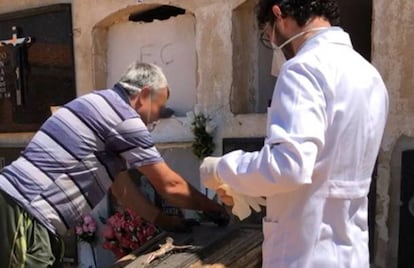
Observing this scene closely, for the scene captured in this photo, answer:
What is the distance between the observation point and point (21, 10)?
243 inches

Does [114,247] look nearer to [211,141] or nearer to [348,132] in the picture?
[211,141]

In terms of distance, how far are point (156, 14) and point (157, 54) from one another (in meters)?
0.55

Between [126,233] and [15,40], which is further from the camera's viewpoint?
[15,40]

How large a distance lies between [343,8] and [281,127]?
3718 mm

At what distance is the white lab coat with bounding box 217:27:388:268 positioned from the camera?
5.02 feet

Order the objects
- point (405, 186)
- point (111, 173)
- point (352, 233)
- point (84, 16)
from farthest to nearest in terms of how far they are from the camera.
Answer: point (84, 16) → point (405, 186) → point (111, 173) → point (352, 233)

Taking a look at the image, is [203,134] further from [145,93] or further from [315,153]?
[315,153]

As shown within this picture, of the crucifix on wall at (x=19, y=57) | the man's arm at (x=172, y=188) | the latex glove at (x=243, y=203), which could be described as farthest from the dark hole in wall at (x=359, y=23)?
the latex glove at (x=243, y=203)

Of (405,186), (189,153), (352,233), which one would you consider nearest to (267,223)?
(352,233)

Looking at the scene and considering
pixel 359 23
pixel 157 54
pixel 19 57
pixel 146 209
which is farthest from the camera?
pixel 19 57

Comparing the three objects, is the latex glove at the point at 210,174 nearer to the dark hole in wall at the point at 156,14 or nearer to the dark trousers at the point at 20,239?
the dark trousers at the point at 20,239

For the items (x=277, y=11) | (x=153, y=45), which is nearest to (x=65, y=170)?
(x=277, y=11)

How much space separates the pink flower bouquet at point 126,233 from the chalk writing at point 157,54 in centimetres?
137

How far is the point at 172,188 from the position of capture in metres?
2.73
